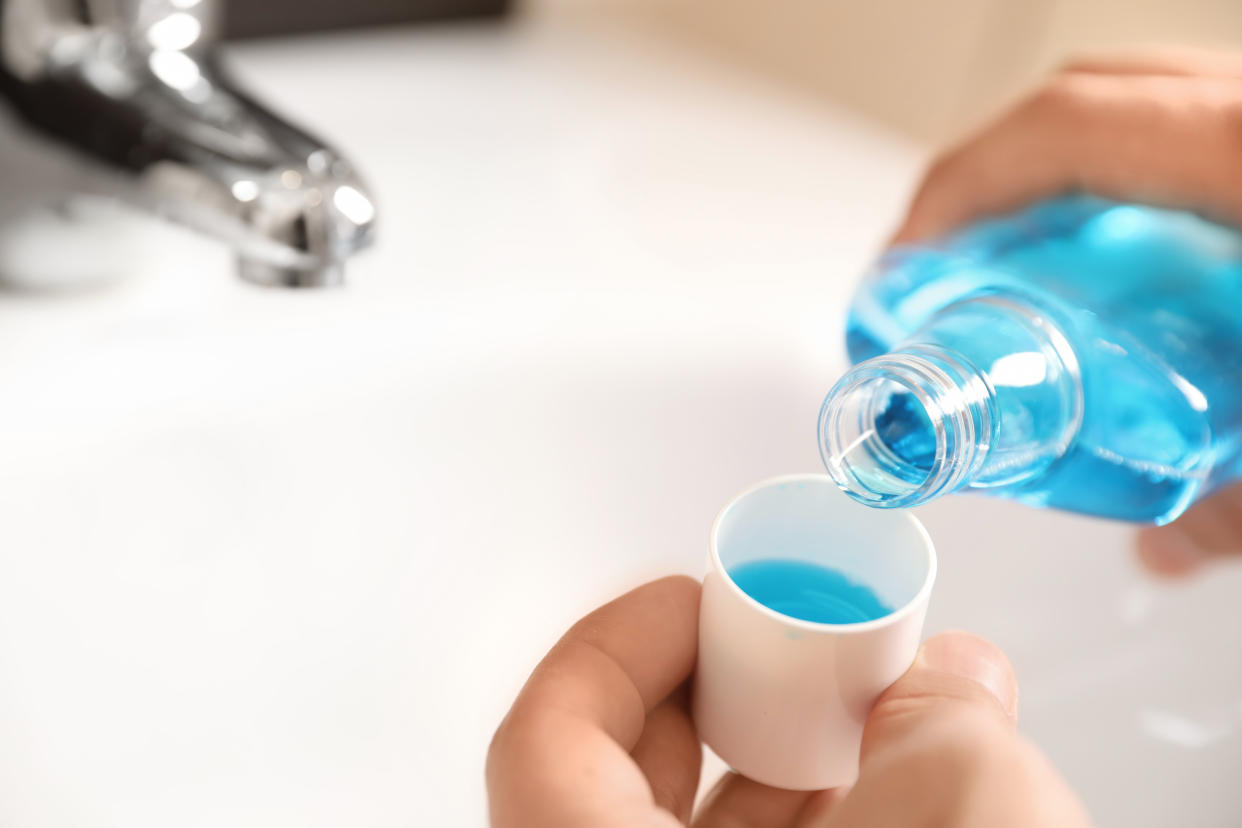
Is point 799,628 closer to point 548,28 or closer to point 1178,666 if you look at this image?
point 1178,666

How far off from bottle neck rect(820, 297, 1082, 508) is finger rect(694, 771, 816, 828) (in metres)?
0.09

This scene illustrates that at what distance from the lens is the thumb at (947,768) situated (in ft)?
0.74

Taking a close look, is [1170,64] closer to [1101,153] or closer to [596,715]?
[1101,153]

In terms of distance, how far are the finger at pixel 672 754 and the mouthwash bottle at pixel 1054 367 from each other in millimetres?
77

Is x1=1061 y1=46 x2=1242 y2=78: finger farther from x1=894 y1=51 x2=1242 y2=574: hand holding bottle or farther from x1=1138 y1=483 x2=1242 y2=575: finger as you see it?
x1=1138 y1=483 x2=1242 y2=575: finger

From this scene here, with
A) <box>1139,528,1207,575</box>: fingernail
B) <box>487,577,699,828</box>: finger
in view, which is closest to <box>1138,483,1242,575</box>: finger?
<box>1139,528,1207,575</box>: fingernail

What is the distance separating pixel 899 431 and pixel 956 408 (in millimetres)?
32

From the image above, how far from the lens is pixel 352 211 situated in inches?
13.8

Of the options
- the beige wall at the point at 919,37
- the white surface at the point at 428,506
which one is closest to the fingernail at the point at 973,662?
the white surface at the point at 428,506

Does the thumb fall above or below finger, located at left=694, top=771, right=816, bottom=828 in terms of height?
above

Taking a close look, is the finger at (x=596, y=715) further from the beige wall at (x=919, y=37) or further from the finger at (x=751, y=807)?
the beige wall at (x=919, y=37)

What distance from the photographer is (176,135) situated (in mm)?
366

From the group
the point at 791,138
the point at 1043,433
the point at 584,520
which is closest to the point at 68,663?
the point at 584,520

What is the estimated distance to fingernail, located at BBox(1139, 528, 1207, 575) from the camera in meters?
0.43
